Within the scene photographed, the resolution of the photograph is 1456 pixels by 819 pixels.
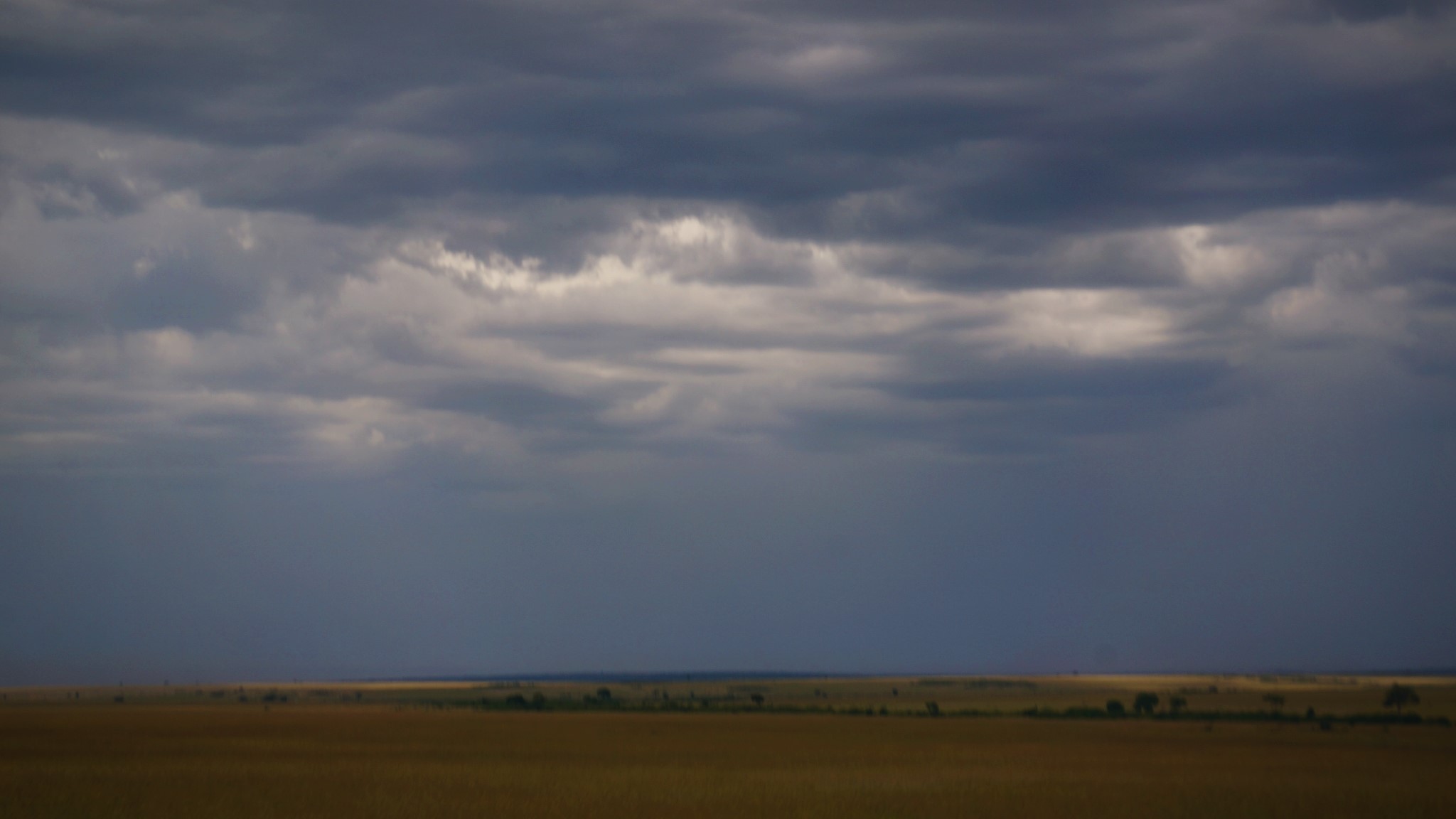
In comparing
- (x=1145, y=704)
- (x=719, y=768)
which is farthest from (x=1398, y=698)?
(x=719, y=768)

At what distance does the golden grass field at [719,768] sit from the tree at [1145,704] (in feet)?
52.0

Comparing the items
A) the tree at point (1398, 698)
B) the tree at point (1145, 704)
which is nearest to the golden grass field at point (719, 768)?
the tree at point (1145, 704)

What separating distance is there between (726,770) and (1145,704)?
245 feet

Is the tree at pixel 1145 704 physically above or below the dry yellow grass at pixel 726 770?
below

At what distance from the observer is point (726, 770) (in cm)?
5134

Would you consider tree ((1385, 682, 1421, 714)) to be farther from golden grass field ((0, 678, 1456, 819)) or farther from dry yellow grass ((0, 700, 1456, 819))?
dry yellow grass ((0, 700, 1456, 819))

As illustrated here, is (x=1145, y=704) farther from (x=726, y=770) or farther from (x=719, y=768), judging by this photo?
(x=726, y=770)

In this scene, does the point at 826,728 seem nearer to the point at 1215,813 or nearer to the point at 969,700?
the point at 1215,813

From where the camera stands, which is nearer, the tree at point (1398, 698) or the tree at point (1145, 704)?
the tree at point (1145, 704)

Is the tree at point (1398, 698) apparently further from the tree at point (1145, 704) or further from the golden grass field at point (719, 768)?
the golden grass field at point (719, 768)

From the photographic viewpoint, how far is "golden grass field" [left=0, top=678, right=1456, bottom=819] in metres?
38.0

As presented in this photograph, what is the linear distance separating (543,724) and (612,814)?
5933 centimetres

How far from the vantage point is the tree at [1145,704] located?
111 m

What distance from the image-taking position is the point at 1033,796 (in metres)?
41.1
